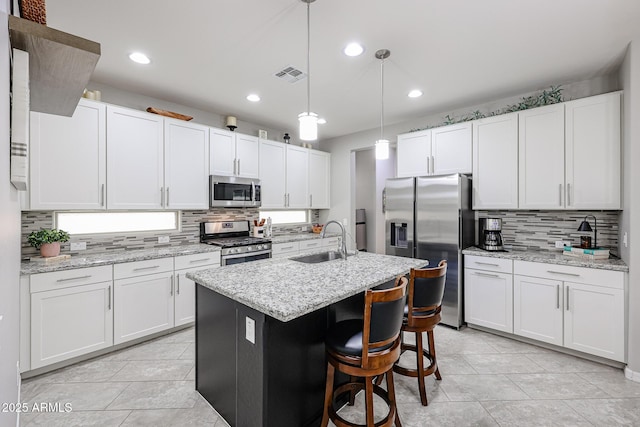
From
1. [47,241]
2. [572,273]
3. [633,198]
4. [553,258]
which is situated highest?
[633,198]

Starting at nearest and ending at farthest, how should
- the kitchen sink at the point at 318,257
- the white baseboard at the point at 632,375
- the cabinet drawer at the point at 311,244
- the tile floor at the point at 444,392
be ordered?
1. the tile floor at the point at 444,392
2. the white baseboard at the point at 632,375
3. the kitchen sink at the point at 318,257
4. the cabinet drawer at the point at 311,244

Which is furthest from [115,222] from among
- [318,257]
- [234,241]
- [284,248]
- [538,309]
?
[538,309]

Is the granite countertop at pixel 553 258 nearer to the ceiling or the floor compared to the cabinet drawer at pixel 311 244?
nearer to the ceiling

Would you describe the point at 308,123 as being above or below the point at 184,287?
above

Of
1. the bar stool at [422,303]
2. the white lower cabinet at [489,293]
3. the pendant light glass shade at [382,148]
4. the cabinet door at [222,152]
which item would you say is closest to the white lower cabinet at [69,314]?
the cabinet door at [222,152]

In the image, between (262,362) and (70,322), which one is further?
(70,322)

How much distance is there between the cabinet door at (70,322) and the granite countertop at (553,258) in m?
3.77

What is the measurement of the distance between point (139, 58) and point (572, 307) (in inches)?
179

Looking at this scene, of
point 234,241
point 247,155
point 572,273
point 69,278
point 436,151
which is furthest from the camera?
point 247,155

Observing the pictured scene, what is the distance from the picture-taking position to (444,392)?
7.47 ft

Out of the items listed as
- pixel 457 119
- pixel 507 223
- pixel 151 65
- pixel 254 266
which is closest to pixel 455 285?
pixel 507 223

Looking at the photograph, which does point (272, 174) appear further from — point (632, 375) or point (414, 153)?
point (632, 375)

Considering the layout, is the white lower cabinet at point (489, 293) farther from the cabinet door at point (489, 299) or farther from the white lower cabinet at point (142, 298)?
the white lower cabinet at point (142, 298)

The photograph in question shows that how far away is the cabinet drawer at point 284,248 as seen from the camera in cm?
428
